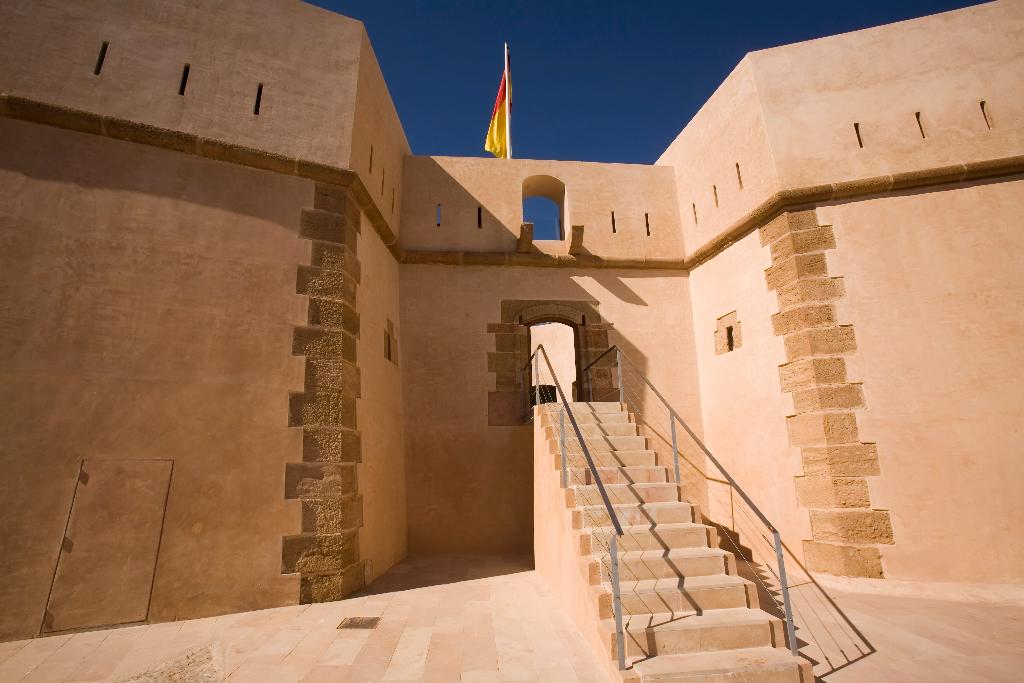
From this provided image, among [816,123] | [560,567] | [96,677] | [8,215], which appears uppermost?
[816,123]

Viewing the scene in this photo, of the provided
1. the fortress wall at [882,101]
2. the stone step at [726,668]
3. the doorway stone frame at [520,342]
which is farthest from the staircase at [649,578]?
the fortress wall at [882,101]

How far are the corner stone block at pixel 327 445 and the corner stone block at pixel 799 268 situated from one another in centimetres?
585

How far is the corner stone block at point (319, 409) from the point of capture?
5.22 metres

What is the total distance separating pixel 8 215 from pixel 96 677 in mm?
4185

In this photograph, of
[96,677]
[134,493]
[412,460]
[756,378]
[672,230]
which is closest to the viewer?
[96,677]

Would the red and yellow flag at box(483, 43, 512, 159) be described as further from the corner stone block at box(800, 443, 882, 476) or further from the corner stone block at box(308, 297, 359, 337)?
the corner stone block at box(800, 443, 882, 476)

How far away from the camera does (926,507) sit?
5316 mm

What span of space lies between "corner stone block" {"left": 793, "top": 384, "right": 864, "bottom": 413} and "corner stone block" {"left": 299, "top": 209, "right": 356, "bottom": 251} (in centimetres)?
600

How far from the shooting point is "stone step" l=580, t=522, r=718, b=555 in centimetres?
421

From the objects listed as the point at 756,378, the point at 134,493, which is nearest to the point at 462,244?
the point at 756,378

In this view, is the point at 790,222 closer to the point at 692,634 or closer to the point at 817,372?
the point at 817,372

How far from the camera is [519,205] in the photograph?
888 centimetres

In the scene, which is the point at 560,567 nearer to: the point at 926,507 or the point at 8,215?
the point at 926,507

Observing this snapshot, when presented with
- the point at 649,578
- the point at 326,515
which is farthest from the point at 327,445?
the point at 649,578
